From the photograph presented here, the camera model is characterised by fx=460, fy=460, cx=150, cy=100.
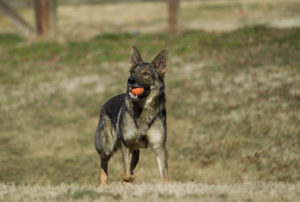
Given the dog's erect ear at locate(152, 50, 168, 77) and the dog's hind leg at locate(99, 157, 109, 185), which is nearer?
the dog's erect ear at locate(152, 50, 168, 77)

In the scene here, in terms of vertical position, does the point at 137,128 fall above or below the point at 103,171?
above

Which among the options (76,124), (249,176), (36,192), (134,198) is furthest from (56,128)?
(134,198)

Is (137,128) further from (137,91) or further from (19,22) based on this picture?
(19,22)

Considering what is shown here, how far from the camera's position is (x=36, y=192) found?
320 inches

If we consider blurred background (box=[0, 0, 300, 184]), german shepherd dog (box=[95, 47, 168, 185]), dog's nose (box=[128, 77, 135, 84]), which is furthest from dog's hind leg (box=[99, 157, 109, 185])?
blurred background (box=[0, 0, 300, 184])

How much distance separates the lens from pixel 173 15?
28.3 meters

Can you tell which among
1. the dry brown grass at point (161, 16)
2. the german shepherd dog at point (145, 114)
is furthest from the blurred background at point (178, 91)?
the german shepherd dog at point (145, 114)

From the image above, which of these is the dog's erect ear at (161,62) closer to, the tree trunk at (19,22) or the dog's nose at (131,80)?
the dog's nose at (131,80)

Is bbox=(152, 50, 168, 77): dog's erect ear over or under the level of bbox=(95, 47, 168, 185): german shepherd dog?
over

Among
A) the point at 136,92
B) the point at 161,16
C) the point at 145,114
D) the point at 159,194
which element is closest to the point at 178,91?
the point at 145,114

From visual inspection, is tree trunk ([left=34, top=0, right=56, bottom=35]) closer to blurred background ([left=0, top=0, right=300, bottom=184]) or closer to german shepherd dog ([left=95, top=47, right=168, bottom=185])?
blurred background ([left=0, top=0, right=300, bottom=184])

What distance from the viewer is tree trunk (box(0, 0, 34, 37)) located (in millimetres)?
31797

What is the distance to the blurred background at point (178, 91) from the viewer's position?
14.2 metres

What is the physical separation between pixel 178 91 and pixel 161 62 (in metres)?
11.4
